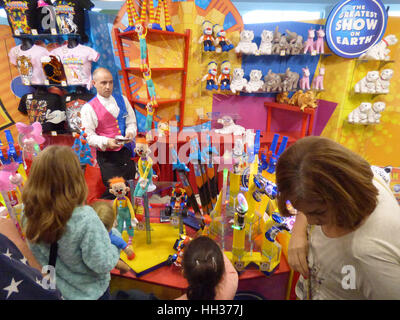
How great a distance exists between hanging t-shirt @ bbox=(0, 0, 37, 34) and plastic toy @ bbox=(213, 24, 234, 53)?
2031mm

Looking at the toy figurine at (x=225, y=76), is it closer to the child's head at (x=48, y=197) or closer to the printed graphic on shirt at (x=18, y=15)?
the printed graphic on shirt at (x=18, y=15)

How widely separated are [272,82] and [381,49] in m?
1.30

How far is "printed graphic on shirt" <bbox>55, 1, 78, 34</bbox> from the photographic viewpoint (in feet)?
8.94

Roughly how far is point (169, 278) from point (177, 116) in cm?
246

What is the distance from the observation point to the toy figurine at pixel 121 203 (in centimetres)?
148

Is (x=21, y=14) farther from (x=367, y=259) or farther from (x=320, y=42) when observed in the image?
(x=367, y=259)

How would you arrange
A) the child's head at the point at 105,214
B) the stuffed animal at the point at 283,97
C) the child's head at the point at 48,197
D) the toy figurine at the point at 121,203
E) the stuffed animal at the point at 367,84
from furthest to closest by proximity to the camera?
1. the stuffed animal at the point at 283,97
2. the stuffed animal at the point at 367,84
3. the toy figurine at the point at 121,203
4. the child's head at the point at 105,214
5. the child's head at the point at 48,197

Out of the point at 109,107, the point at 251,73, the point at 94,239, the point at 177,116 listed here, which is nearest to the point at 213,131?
the point at 177,116

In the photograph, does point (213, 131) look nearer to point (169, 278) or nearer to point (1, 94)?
point (169, 278)

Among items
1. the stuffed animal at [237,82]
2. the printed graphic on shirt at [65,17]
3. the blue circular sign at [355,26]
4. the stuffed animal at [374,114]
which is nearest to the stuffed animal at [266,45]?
the stuffed animal at [237,82]

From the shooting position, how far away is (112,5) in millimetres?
4184

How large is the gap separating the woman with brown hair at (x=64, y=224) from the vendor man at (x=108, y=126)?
1081 millimetres

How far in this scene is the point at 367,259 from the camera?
0.73 m

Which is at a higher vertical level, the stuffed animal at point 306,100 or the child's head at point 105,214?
the stuffed animal at point 306,100
